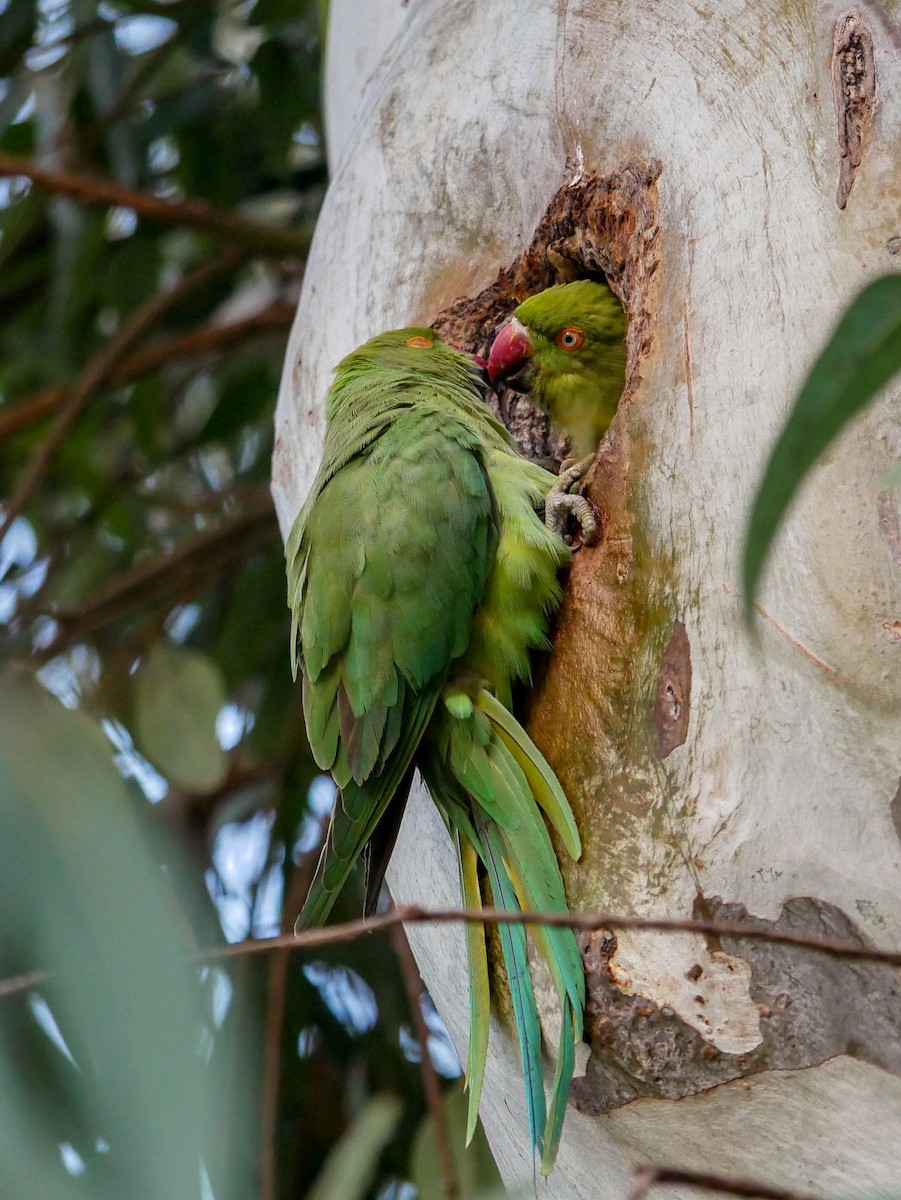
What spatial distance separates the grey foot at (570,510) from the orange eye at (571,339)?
0.36 meters

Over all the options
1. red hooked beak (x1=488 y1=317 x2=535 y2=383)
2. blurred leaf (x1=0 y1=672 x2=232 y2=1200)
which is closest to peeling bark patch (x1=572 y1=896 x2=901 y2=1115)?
blurred leaf (x1=0 y1=672 x2=232 y2=1200)

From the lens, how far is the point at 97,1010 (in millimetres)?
1026

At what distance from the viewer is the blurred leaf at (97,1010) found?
3.18ft

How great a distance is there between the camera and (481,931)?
141 centimetres

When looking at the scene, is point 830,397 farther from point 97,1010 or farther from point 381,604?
point 381,604

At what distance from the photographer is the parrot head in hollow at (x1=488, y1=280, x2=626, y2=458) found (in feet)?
6.39

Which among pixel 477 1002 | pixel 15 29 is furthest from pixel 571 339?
pixel 15 29

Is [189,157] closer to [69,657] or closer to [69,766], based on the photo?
[69,657]

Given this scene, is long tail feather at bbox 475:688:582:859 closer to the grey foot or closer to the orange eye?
the grey foot

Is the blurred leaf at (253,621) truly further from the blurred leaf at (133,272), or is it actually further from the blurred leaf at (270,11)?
the blurred leaf at (270,11)

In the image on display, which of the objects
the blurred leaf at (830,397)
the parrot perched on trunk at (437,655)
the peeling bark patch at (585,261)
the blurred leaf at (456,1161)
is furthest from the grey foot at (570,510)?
the blurred leaf at (456,1161)

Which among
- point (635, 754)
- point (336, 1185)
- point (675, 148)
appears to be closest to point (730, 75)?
point (675, 148)

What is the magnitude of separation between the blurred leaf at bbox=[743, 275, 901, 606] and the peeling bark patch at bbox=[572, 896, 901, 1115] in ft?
1.65

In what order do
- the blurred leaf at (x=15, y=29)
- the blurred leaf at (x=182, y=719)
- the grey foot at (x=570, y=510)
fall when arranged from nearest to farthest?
the grey foot at (x=570, y=510), the blurred leaf at (x=182, y=719), the blurred leaf at (x=15, y=29)
